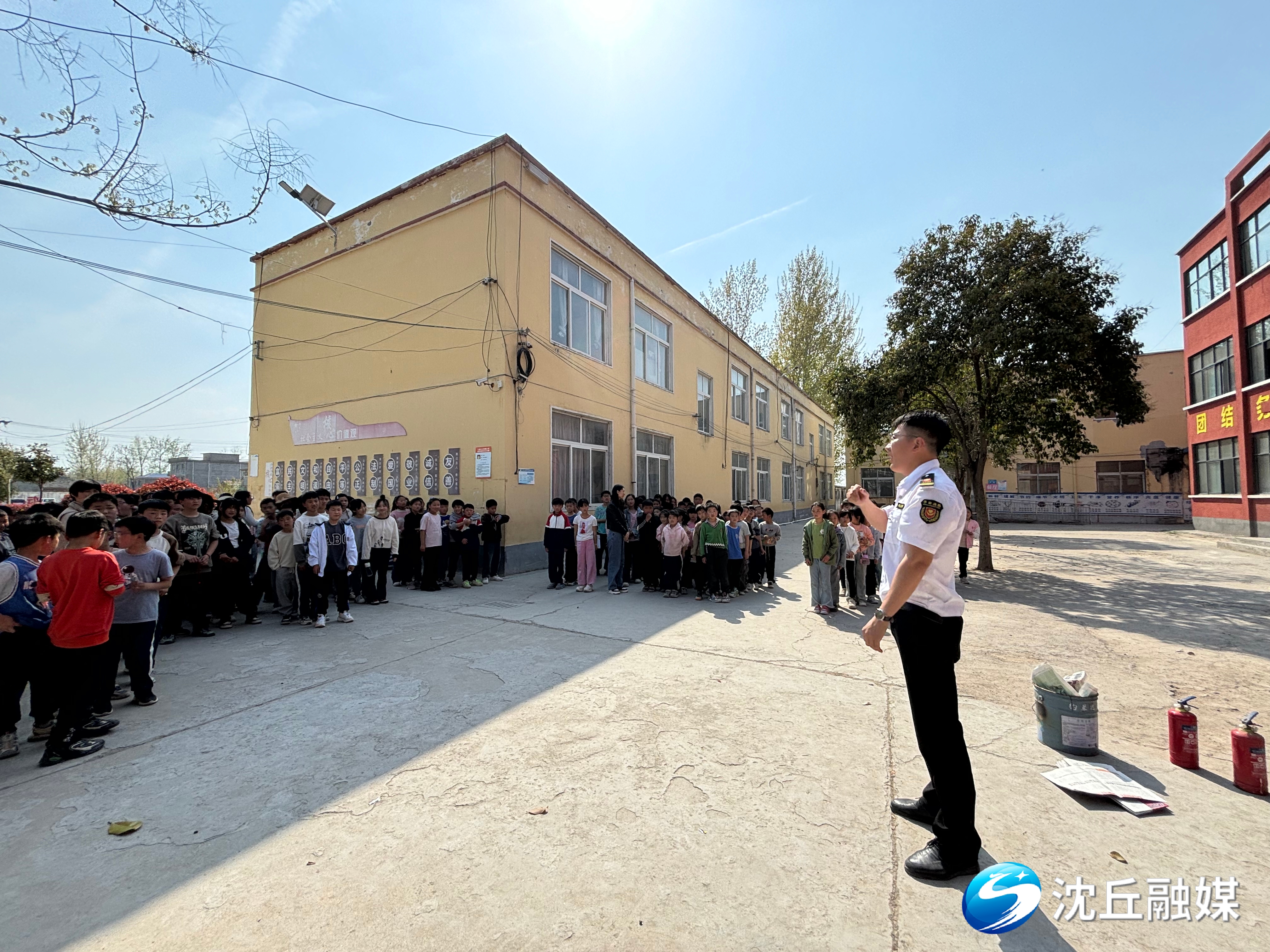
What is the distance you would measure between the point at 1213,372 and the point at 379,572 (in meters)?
27.0

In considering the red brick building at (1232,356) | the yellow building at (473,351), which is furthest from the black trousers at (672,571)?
the red brick building at (1232,356)

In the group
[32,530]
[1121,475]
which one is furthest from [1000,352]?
[1121,475]

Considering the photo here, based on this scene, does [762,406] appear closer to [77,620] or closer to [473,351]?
[473,351]

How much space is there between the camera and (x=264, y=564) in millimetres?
7504

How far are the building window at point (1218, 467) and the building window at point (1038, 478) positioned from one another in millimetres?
14091

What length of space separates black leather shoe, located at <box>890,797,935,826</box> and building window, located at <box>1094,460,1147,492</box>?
128 ft

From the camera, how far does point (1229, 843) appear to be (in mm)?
2613

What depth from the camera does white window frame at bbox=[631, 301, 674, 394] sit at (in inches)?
602

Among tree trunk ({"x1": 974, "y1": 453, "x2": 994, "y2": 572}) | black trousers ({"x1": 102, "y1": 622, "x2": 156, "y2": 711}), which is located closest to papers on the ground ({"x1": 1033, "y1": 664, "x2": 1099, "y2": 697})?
black trousers ({"x1": 102, "y1": 622, "x2": 156, "y2": 711})

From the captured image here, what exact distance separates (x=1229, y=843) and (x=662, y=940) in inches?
109

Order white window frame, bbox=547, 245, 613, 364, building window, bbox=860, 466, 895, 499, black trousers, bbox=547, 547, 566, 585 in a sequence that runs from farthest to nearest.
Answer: building window, bbox=860, 466, 895, 499
white window frame, bbox=547, 245, 613, 364
black trousers, bbox=547, 547, 566, 585

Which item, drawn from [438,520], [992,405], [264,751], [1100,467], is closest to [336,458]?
[438,520]

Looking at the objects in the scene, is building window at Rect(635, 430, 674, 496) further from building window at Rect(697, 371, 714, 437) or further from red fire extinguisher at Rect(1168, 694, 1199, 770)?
red fire extinguisher at Rect(1168, 694, 1199, 770)

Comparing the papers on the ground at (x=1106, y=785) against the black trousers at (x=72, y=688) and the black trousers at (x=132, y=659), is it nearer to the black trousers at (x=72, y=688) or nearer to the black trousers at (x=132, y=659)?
the black trousers at (x=72, y=688)
